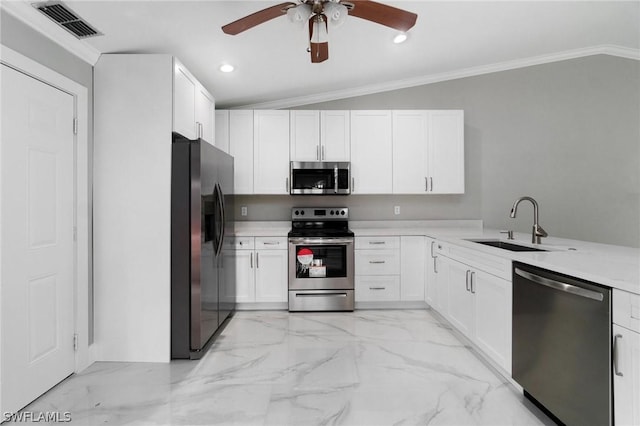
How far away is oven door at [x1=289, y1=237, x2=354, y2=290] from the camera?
3564 mm

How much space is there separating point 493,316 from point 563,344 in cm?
64

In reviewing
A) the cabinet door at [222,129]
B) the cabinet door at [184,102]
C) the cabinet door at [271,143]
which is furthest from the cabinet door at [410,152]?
the cabinet door at [184,102]

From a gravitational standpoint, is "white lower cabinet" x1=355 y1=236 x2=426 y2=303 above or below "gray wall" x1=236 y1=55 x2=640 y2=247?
below

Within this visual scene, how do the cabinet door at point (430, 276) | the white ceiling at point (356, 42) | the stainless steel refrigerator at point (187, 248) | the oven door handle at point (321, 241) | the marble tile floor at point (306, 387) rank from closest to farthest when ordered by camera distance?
the marble tile floor at point (306, 387)
the white ceiling at point (356, 42)
the stainless steel refrigerator at point (187, 248)
the cabinet door at point (430, 276)
the oven door handle at point (321, 241)

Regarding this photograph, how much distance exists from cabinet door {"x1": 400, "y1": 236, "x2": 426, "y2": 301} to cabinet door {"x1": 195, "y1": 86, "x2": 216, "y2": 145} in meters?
2.37

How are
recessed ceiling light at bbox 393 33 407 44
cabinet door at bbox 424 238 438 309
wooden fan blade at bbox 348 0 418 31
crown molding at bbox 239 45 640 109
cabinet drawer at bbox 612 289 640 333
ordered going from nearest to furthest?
cabinet drawer at bbox 612 289 640 333 → wooden fan blade at bbox 348 0 418 31 → recessed ceiling light at bbox 393 33 407 44 → cabinet door at bbox 424 238 438 309 → crown molding at bbox 239 45 640 109

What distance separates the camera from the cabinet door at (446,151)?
382cm

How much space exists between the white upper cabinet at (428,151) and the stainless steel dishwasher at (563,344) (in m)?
2.01

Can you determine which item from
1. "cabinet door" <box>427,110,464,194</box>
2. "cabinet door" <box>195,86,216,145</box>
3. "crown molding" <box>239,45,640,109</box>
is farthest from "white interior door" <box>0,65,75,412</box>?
"cabinet door" <box>427,110,464,194</box>

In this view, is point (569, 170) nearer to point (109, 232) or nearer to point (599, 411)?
point (599, 411)

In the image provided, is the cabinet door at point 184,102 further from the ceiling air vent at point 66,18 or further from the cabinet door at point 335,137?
the cabinet door at point 335,137

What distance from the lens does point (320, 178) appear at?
12.6 ft

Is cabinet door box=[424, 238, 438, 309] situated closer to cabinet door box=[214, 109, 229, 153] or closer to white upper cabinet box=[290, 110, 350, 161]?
white upper cabinet box=[290, 110, 350, 161]

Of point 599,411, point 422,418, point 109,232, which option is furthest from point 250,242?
point 599,411
